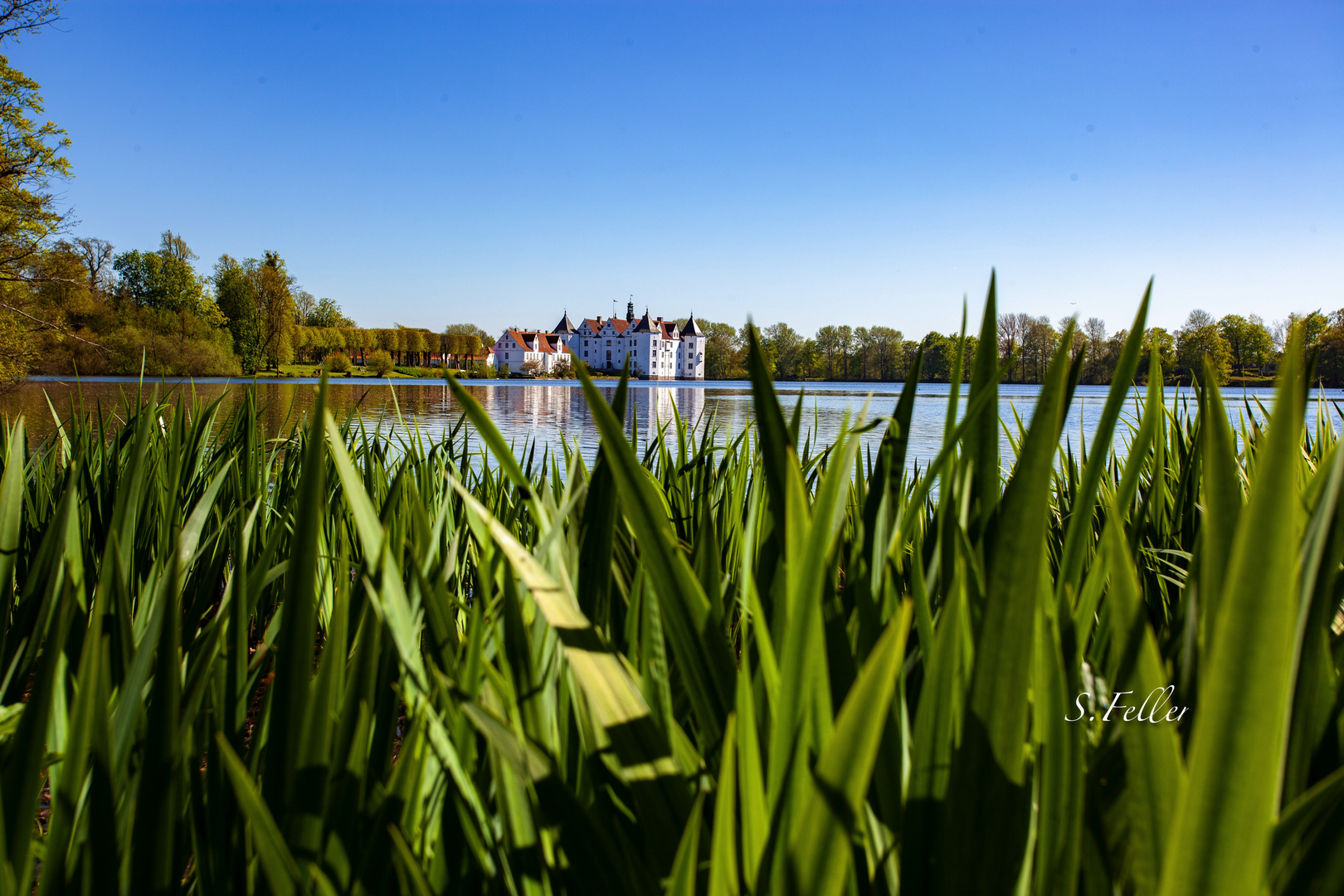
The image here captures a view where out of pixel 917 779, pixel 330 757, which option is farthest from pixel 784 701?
pixel 330 757

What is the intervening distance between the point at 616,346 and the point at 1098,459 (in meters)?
86.3

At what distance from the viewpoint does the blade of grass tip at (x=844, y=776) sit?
0.27 m

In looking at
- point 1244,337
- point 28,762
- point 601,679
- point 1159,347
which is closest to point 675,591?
point 601,679

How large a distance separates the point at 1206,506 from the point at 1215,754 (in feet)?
0.60

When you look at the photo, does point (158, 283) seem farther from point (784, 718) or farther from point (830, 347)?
point (830, 347)

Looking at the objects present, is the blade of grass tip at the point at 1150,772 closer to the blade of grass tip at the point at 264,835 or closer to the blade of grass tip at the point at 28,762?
the blade of grass tip at the point at 264,835

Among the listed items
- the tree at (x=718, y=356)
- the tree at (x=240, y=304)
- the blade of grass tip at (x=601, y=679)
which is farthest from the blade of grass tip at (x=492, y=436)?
the tree at (x=718, y=356)

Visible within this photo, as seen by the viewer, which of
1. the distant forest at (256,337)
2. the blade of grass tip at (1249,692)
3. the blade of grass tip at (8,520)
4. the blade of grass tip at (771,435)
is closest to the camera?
the blade of grass tip at (1249,692)

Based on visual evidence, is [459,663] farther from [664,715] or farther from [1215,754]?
[1215,754]

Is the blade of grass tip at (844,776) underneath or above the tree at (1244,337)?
underneath

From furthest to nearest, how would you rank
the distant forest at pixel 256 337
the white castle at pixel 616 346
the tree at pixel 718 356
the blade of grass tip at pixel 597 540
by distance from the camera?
the tree at pixel 718 356
the white castle at pixel 616 346
the distant forest at pixel 256 337
the blade of grass tip at pixel 597 540

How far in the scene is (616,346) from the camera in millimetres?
85750

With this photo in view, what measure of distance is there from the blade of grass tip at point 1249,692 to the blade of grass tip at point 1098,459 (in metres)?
0.28

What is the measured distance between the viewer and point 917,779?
417mm
